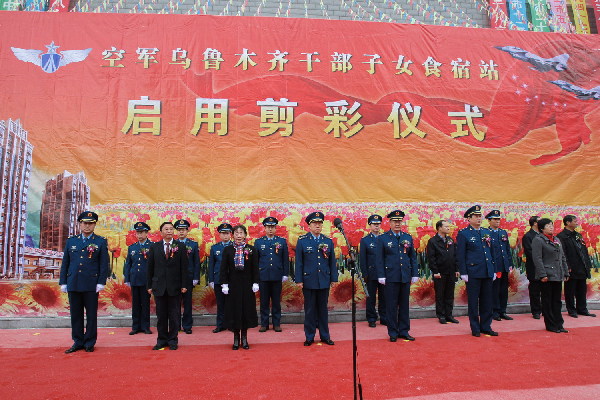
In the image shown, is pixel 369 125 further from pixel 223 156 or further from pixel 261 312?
pixel 261 312

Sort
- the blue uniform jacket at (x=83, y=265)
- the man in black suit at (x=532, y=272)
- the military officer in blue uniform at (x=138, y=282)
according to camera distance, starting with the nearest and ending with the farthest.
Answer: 1. the blue uniform jacket at (x=83, y=265)
2. the military officer in blue uniform at (x=138, y=282)
3. the man in black suit at (x=532, y=272)

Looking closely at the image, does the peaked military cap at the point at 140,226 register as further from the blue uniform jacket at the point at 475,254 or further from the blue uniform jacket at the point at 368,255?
the blue uniform jacket at the point at 475,254

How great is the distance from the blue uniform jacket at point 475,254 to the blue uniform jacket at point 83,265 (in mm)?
4104

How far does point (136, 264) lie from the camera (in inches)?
203

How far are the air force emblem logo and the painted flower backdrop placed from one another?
2.15 m

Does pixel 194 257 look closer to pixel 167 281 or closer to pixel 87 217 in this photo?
pixel 167 281

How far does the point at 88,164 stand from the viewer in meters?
5.62

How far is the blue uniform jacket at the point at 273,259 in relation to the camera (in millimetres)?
5262

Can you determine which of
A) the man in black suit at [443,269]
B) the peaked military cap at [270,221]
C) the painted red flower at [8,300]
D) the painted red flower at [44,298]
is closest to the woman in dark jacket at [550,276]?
the man in black suit at [443,269]

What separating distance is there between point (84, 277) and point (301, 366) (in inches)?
100

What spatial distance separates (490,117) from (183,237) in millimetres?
4916

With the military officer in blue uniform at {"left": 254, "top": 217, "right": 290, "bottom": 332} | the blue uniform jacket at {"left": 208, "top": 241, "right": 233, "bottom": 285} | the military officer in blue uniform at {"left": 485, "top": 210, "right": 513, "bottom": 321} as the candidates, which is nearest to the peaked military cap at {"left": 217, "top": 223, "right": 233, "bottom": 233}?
the blue uniform jacket at {"left": 208, "top": 241, "right": 233, "bottom": 285}

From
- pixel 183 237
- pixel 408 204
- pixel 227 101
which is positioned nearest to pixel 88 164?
pixel 183 237

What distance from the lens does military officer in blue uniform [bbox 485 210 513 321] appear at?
17.8ft
